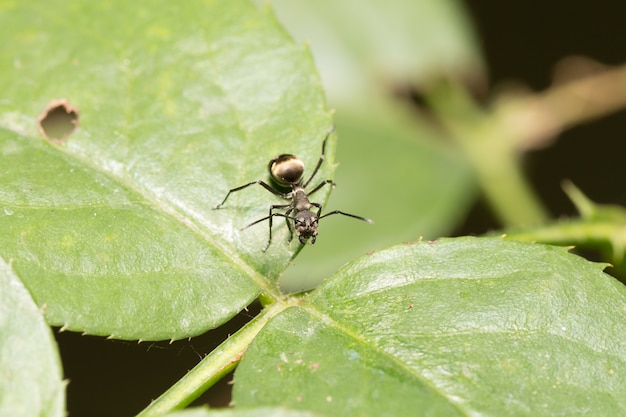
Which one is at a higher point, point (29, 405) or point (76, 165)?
point (76, 165)

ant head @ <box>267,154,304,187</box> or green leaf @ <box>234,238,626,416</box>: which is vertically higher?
ant head @ <box>267,154,304,187</box>

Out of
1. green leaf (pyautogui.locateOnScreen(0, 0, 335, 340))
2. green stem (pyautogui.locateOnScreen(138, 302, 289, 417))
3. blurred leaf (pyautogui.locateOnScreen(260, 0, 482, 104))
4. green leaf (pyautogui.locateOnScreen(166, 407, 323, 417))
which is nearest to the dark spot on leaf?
green leaf (pyautogui.locateOnScreen(0, 0, 335, 340))

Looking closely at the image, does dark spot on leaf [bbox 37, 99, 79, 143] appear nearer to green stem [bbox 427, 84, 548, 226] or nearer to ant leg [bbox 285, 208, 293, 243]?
ant leg [bbox 285, 208, 293, 243]

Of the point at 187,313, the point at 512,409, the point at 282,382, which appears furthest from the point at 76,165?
the point at 512,409

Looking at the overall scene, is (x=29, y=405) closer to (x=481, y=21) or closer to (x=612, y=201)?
(x=612, y=201)

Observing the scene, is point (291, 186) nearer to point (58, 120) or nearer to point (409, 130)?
point (58, 120)

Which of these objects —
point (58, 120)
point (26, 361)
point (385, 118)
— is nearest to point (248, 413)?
point (26, 361)
